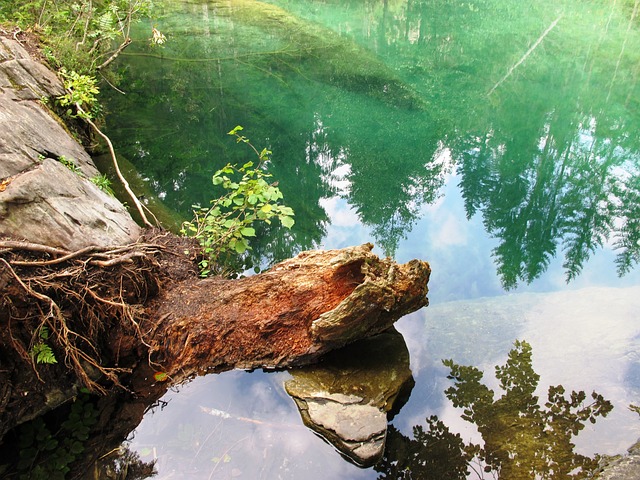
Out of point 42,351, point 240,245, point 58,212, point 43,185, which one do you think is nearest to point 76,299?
point 42,351

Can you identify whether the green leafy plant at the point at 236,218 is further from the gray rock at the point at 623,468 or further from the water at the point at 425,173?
the gray rock at the point at 623,468

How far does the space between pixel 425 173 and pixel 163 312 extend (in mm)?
6994

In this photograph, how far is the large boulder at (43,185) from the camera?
13.4ft

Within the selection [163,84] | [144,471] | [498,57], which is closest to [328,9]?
[498,57]

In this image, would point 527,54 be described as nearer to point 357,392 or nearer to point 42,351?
point 357,392

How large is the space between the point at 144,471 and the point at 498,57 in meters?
17.6

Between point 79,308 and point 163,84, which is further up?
point 79,308

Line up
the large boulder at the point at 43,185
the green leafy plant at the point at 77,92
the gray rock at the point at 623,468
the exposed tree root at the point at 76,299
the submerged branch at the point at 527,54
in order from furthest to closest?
the submerged branch at the point at 527,54, the green leafy plant at the point at 77,92, the large boulder at the point at 43,185, the gray rock at the point at 623,468, the exposed tree root at the point at 76,299

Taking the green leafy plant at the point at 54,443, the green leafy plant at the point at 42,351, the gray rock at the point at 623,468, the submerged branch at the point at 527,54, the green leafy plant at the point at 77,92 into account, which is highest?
the green leafy plant at the point at 77,92

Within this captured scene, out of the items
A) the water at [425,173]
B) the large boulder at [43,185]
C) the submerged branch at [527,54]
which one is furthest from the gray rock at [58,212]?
the submerged branch at [527,54]

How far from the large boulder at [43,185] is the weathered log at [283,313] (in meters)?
0.98

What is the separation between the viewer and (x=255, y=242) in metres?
7.46

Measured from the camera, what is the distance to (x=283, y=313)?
493 centimetres

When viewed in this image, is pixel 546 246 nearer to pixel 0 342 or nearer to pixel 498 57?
pixel 0 342
